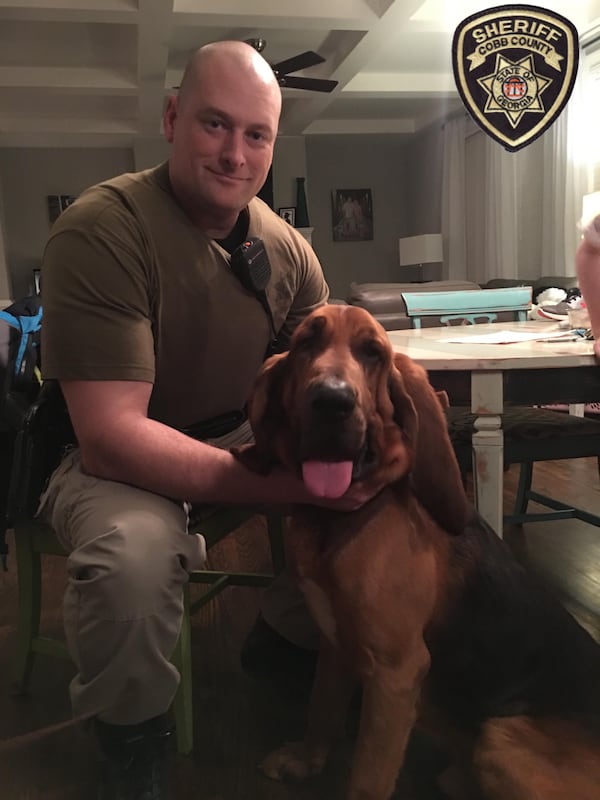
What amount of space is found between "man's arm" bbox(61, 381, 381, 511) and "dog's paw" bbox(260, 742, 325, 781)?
2.19ft

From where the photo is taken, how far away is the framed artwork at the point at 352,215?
11656 millimetres

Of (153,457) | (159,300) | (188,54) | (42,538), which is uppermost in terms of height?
(188,54)

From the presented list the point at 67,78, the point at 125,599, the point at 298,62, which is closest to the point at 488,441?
the point at 125,599

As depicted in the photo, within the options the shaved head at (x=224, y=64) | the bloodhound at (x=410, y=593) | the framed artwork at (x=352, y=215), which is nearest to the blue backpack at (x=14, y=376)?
the shaved head at (x=224, y=64)

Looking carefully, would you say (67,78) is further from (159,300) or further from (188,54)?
(159,300)

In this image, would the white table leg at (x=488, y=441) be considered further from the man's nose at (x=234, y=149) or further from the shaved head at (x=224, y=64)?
the shaved head at (x=224, y=64)

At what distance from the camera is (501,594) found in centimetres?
136

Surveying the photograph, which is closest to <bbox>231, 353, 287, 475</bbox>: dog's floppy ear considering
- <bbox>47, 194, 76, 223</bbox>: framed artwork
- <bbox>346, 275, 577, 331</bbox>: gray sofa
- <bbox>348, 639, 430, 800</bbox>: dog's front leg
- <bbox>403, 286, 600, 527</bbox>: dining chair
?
<bbox>348, 639, 430, 800</bbox>: dog's front leg

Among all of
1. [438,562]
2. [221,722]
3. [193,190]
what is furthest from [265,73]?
[221,722]

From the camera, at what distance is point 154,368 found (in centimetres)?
154

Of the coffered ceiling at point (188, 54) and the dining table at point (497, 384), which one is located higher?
the coffered ceiling at point (188, 54)

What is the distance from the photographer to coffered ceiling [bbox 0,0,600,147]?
5848 millimetres

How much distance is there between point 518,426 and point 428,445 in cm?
120

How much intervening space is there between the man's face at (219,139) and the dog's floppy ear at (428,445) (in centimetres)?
73
